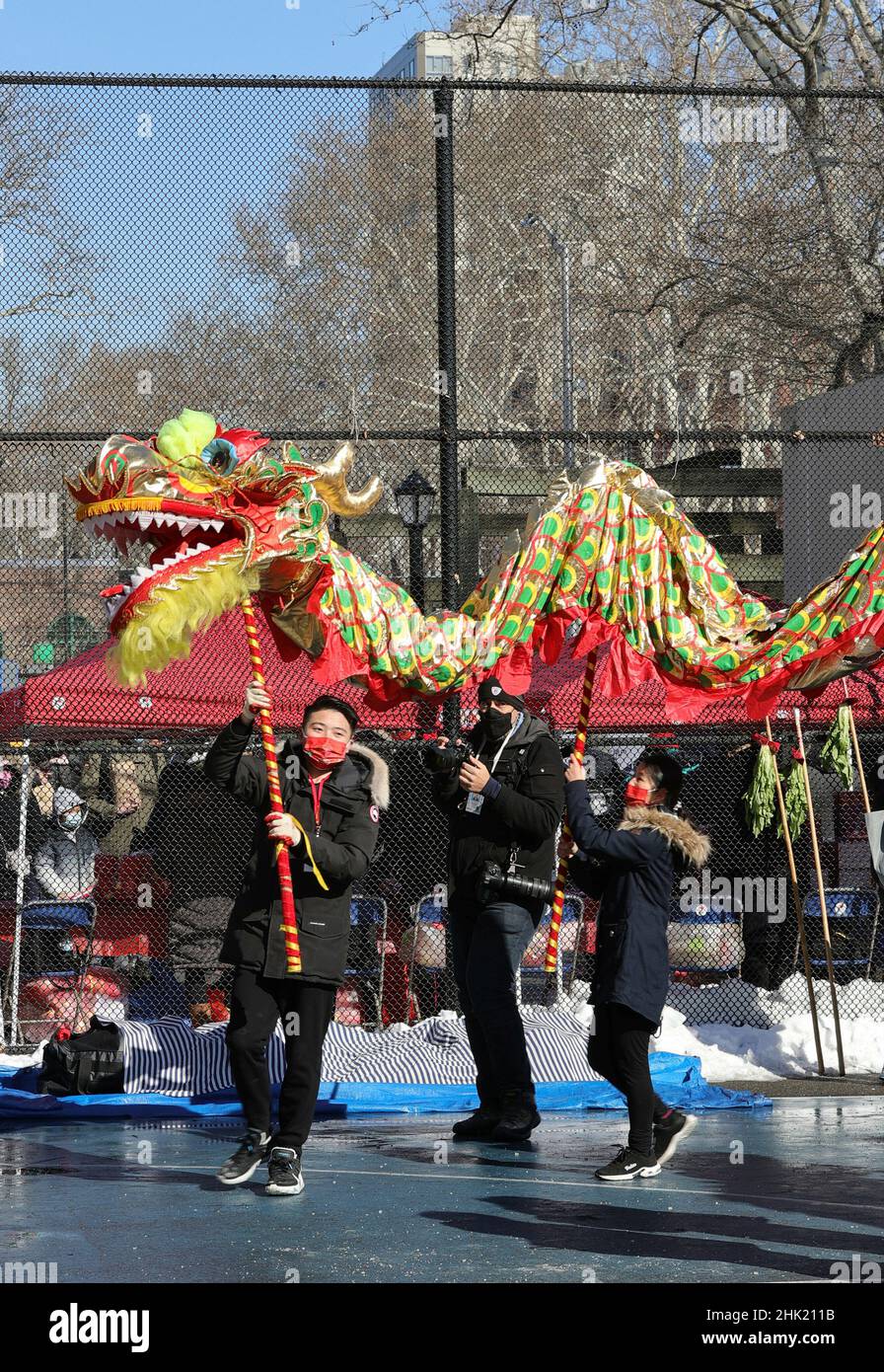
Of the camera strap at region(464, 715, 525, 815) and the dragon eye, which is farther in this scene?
the camera strap at region(464, 715, 525, 815)

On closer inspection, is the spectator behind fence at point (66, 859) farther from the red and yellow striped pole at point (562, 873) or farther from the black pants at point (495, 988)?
the red and yellow striped pole at point (562, 873)

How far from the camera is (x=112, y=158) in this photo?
32.1ft

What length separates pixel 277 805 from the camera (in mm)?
6672

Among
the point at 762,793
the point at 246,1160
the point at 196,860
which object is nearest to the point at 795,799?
the point at 762,793

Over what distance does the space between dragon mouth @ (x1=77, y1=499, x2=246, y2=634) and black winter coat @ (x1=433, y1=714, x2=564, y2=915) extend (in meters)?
1.72

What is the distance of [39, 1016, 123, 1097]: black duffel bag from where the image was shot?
871 centimetres

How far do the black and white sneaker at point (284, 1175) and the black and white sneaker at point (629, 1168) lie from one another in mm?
1170

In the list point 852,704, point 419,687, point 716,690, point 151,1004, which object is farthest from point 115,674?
point 852,704

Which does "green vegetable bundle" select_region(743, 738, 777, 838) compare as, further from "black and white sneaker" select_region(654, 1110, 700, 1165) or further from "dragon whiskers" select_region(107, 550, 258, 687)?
"dragon whiskers" select_region(107, 550, 258, 687)

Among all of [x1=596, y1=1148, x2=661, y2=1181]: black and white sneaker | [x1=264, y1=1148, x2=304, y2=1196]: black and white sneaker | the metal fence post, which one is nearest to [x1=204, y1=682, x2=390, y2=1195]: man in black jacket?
[x1=264, y1=1148, x2=304, y2=1196]: black and white sneaker

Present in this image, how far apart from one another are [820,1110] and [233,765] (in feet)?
11.8

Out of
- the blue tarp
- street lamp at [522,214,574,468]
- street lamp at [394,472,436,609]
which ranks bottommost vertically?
the blue tarp

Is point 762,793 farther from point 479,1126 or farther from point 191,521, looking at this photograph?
point 191,521

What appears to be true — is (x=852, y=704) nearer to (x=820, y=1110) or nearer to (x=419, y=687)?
(x=820, y=1110)
